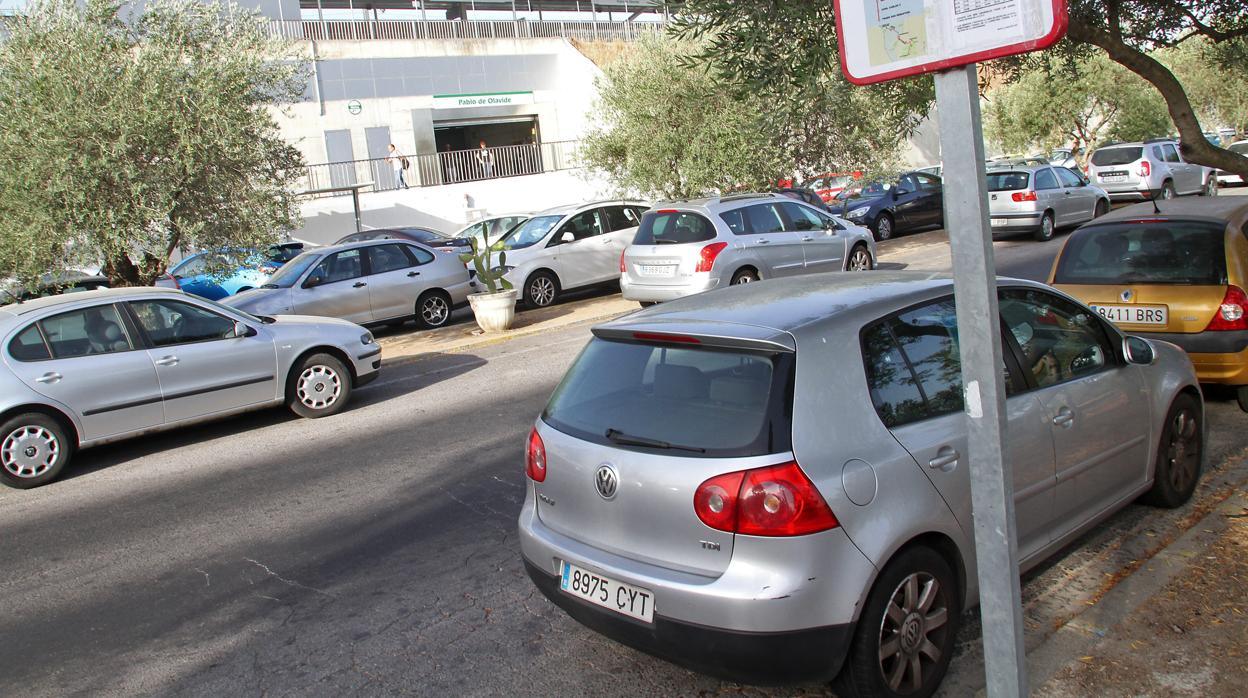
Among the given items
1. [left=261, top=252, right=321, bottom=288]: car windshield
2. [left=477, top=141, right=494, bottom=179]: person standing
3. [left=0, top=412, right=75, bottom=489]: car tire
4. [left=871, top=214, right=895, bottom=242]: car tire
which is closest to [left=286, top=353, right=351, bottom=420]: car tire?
[left=0, top=412, right=75, bottom=489]: car tire

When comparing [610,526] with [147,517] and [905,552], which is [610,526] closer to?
[905,552]

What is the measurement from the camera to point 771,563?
3.33m

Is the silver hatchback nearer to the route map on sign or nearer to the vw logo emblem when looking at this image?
the vw logo emblem

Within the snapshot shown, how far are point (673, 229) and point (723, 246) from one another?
829 mm

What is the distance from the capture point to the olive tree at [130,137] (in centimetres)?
1040

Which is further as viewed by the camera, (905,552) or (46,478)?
(46,478)

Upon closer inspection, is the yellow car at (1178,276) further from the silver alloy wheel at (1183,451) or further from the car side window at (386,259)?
the car side window at (386,259)

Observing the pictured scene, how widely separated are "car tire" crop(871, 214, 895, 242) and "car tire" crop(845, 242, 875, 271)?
8.65 m

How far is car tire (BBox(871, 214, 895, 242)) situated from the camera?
24094mm

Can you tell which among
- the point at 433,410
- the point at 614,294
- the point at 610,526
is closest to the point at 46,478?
the point at 433,410

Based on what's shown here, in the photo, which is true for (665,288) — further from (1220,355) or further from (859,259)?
(1220,355)

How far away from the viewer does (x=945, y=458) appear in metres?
3.75

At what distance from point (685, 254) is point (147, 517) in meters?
8.21

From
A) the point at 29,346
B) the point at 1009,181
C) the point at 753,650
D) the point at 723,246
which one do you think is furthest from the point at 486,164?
the point at 753,650
